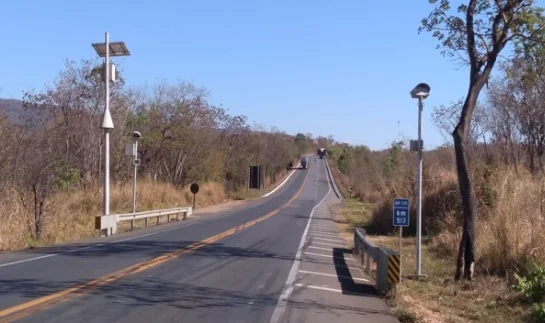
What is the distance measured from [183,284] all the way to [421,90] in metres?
7.10

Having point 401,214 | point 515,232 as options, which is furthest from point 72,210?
point 515,232

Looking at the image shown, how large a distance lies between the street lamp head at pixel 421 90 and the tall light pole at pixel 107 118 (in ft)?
46.5

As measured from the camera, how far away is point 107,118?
2753 cm

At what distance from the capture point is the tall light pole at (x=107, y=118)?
26641mm

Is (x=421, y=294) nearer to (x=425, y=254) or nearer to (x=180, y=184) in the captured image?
(x=425, y=254)

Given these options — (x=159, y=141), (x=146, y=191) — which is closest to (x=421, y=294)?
(x=146, y=191)

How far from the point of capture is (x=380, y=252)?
14.6 m

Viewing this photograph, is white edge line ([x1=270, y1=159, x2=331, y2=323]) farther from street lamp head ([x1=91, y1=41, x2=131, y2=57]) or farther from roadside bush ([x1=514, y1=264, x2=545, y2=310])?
street lamp head ([x1=91, y1=41, x2=131, y2=57])

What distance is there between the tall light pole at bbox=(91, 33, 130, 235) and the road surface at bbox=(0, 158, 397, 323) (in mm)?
2871

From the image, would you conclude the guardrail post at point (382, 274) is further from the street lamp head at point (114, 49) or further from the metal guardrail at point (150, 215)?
A: the street lamp head at point (114, 49)

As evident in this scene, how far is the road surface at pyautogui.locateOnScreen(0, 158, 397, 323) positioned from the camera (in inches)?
413

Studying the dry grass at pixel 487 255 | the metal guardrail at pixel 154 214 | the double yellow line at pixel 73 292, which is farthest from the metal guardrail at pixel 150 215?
the dry grass at pixel 487 255

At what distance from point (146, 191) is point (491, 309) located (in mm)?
33586

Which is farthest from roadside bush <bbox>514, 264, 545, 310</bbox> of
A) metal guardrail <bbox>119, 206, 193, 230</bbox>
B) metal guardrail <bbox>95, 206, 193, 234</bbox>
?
metal guardrail <bbox>119, 206, 193, 230</bbox>
